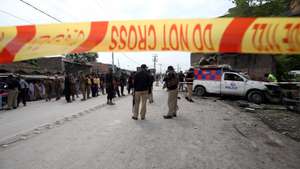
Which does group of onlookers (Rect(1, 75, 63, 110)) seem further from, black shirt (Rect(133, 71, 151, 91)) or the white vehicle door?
the white vehicle door

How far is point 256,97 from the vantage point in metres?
14.5

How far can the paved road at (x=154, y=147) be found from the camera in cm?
418

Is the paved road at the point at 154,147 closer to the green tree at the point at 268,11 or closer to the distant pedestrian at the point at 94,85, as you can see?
the distant pedestrian at the point at 94,85

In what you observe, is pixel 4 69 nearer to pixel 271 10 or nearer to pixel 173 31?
pixel 173 31

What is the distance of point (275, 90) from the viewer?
540 inches

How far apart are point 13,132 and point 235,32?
639cm

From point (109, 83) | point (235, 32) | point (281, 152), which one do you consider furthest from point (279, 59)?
point (235, 32)

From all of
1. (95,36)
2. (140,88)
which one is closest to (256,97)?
(140,88)

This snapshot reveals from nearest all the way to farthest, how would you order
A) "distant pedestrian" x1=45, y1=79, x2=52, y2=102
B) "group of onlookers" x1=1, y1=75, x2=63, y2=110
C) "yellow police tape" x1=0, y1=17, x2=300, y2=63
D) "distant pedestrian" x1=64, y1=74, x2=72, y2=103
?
"yellow police tape" x1=0, y1=17, x2=300, y2=63, "group of onlookers" x1=1, y1=75, x2=63, y2=110, "distant pedestrian" x1=64, y1=74, x2=72, y2=103, "distant pedestrian" x1=45, y1=79, x2=52, y2=102

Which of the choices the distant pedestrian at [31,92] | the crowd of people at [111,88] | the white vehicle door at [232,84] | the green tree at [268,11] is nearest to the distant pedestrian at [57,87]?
the crowd of people at [111,88]

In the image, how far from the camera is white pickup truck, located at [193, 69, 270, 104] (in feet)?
47.5

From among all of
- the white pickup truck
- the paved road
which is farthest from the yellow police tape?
the white pickup truck

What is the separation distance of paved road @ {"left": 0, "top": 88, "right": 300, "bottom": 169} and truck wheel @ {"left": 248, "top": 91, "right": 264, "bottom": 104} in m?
7.42

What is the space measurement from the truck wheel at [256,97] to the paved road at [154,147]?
7417 mm
